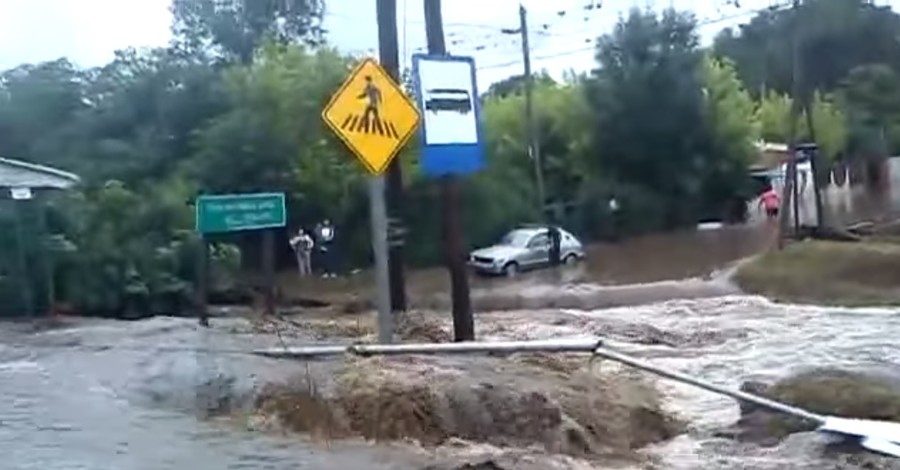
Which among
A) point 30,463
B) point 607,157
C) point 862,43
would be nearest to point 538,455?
point 30,463

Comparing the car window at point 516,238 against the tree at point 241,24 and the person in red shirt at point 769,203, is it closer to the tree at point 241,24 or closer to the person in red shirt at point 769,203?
the person in red shirt at point 769,203

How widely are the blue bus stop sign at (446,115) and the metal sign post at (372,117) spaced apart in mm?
519

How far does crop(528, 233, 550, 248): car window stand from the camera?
138ft

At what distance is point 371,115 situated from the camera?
1373cm

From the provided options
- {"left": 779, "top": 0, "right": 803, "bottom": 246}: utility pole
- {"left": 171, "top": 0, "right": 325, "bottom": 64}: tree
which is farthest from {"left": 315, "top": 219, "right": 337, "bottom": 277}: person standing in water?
{"left": 171, "top": 0, "right": 325, "bottom": 64}: tree

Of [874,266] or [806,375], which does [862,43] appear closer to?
[874,266]

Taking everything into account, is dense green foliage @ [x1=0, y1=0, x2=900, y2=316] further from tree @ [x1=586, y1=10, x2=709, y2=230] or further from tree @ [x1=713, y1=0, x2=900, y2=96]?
tree @ [x1=713, y1=0, x2=900, y2=96]

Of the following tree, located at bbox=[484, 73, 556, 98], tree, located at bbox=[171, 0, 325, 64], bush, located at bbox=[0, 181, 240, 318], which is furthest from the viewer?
tree, located at bbox=[484, 73, 556, 98]

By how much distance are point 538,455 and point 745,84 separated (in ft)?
175

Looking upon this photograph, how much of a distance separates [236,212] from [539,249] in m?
22.7

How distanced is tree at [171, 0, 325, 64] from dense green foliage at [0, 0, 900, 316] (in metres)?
0.16

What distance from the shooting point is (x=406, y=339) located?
1858cm

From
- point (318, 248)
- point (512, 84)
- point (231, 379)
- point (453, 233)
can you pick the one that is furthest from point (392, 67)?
point (512, 84)

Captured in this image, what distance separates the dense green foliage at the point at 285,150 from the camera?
31.9 metres
